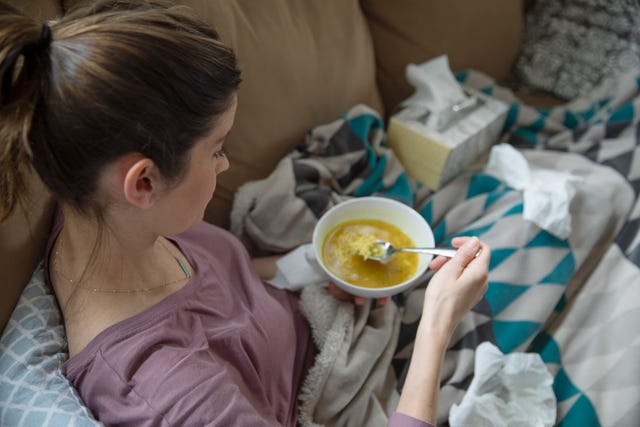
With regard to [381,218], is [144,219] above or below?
above

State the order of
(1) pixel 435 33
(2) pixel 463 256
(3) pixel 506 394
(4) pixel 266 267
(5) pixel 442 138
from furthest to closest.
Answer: (1) pixel 435 33
(5) pixel 442 138
(4) pixel 266 267
(3) pixel 506 394
(2) pixel 463 256

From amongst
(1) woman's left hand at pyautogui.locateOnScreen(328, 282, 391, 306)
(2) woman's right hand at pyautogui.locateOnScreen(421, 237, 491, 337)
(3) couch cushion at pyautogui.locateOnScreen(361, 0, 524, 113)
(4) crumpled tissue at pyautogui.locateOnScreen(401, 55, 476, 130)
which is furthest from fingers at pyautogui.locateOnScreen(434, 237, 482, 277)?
(3) couch cushion at pyautogui.locateOnScreen(361, 0, 524, 113)

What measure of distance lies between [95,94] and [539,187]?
0.93 metres

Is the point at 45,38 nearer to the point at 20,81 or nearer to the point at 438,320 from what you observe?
the point at 20,81

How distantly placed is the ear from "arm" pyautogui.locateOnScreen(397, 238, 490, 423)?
0.43 m

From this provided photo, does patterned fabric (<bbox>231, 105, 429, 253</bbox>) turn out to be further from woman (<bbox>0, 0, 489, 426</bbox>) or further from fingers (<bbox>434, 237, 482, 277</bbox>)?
fingers (<bbox>434, 237, 482, 277</bbox>)

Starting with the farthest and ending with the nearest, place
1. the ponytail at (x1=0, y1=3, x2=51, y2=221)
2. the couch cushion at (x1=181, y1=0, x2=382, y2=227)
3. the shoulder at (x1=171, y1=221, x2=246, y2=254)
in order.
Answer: the couch cushion at (x1=181, y1=0, x2=382, y2=227) → the shoulder at (x1=171, y1=221, x2=246, y2=254) → the ponytail at (x1=0, y1=3, x2=51, y2=221)

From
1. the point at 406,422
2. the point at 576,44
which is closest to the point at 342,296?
the point at 406,422

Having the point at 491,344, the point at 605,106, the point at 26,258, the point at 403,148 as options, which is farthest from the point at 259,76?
the point at 605,106

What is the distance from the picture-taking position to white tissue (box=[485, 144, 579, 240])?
1.06 meters

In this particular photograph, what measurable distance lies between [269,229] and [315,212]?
102 millimetres

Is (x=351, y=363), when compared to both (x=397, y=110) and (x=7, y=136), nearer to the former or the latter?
(x=7, y=136)

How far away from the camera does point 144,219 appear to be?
683 mm

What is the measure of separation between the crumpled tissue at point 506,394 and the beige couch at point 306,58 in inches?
23.1
